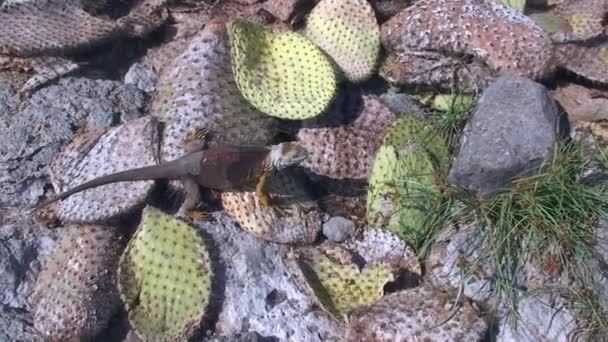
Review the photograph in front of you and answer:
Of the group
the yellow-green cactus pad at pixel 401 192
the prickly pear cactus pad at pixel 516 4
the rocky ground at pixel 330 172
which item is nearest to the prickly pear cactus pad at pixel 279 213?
the rocky ground at pixel 330 172

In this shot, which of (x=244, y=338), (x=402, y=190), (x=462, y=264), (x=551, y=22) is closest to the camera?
(x=244, y=338)

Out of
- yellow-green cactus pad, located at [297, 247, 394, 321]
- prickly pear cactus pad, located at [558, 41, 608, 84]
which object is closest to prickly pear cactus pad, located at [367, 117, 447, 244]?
yellow-green cactus pad, located at [297, 247, 394, 321]

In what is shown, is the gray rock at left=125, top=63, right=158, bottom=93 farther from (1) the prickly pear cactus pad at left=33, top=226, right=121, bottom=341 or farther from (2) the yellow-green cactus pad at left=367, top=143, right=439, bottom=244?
(2) the yellow-green cactus pad at left=367, top=143, right=439, bottom=244

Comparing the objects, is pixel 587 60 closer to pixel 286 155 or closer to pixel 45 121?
pixel 286 155

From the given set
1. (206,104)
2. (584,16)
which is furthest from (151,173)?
(584,16)

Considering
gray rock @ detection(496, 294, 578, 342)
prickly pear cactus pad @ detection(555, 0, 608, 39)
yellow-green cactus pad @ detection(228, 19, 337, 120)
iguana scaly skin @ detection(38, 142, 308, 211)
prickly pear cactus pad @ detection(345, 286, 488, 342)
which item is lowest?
gray rock @ detection(496, 294, 578, 342)

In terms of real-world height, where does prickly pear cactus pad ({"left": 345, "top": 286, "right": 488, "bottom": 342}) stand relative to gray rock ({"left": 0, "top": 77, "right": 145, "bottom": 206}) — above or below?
below
